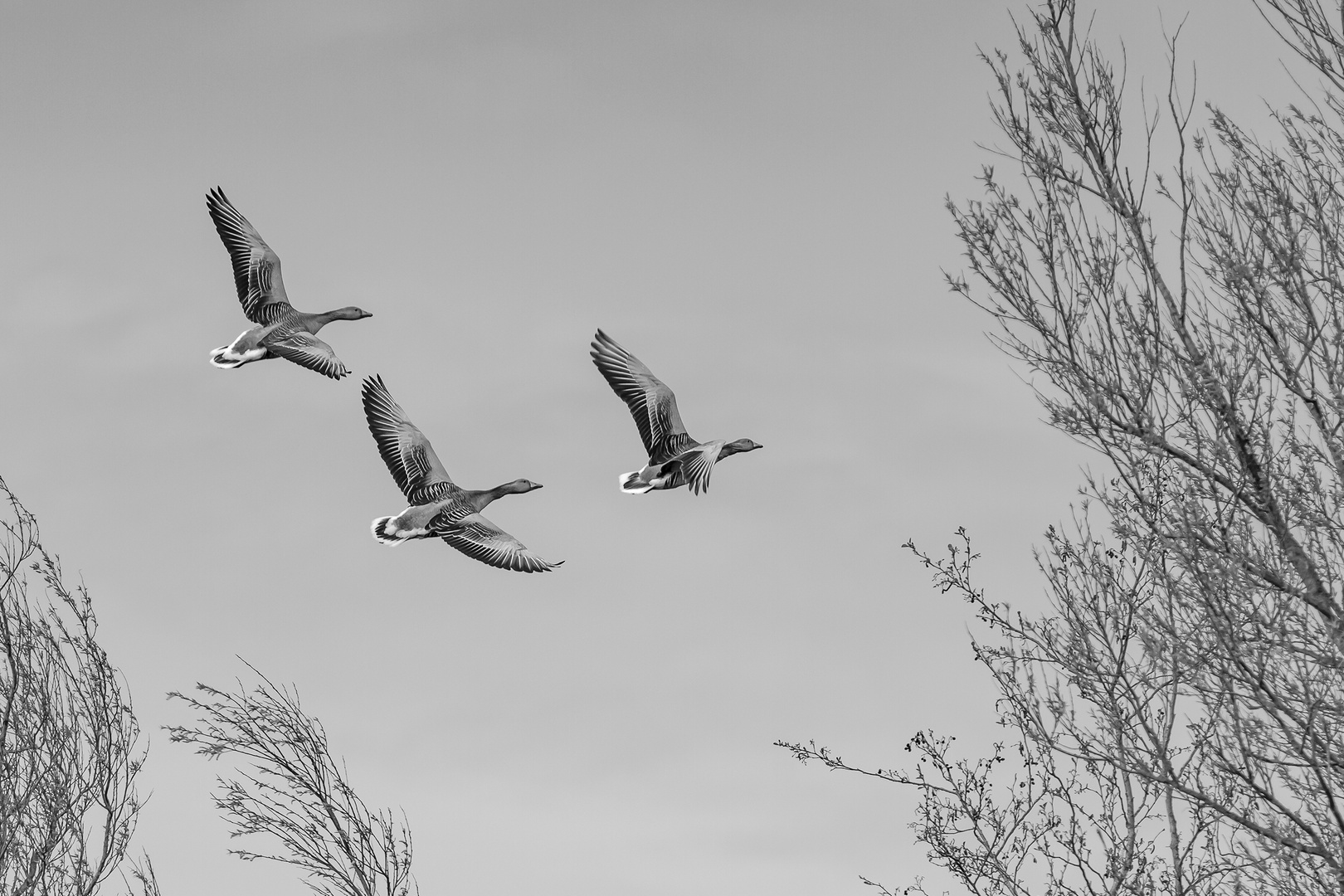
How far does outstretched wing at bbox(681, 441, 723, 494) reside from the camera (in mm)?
15086

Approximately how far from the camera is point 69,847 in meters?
13.8

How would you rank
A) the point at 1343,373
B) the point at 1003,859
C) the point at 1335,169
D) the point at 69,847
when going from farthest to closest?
the point at 69,847, the point at 1003,859, the point at 1335,169, the point at 1343,373

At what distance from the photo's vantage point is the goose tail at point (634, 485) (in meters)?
16.1

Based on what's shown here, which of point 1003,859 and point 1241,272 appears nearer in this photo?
point 1241,272

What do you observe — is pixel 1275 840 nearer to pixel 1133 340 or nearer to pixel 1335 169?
pixel 1133 340

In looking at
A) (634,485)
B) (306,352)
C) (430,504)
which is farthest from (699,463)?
(306,352)

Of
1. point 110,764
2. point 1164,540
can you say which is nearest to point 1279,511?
point 1164,540

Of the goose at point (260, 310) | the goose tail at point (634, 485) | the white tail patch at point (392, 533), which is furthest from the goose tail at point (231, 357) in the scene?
the goose tail at point (634, 485)

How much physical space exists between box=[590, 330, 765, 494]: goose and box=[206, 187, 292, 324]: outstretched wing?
4403 mm

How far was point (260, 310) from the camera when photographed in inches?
708

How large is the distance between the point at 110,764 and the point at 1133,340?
10.7 metres

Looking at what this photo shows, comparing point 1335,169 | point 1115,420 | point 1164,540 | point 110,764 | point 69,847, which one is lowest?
point 69,847

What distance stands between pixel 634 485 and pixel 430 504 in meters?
2.59

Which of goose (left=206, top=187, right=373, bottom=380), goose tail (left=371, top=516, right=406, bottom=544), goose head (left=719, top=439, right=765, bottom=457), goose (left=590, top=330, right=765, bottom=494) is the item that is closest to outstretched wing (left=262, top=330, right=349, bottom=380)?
goose (left=206, top=187, right=373, bottom=380)
